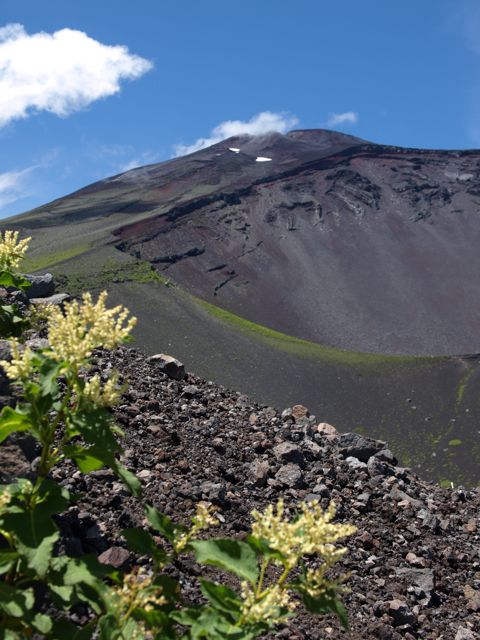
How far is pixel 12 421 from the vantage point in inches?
92.7

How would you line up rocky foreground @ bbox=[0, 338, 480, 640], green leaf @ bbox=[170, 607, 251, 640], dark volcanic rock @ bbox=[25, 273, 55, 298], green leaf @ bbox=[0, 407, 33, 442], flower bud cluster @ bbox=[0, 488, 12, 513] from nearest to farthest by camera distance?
green leaf @ bbox=[170, 607, 251, 640] → flower bud cluster @ bbox=[0, 488, 12, 513] → green leaf @ bbox=[0, 407, 33, 442] → rocky foreground @ bbox=[0, 338, 480, 640] → dark volcanic rock @ bbox=[25, 273, 55, 298]

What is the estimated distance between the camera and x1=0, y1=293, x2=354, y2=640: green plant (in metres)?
2.06

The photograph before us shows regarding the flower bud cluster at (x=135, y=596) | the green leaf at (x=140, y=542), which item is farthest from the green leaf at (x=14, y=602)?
the green leaf at (x=140, y=542)

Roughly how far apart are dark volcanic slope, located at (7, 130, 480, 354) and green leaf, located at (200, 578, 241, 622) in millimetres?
50149

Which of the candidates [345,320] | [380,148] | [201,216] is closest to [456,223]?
[380,148]

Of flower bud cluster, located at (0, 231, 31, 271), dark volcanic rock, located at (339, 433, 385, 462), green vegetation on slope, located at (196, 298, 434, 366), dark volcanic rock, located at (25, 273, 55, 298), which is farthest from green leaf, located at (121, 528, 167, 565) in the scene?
green vegetation on slope, located at (196, 298, 434, 366)

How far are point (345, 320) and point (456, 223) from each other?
30.4m

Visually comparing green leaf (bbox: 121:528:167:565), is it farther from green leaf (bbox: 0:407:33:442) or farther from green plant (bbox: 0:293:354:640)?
green leaf (bbox: 0:407:33:442)

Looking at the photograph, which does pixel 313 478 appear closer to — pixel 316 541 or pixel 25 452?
pixel 25 452

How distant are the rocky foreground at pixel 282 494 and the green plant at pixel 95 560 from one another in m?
1.42

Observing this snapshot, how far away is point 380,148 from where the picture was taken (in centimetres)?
9050

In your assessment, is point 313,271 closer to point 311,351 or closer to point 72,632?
point 311,351

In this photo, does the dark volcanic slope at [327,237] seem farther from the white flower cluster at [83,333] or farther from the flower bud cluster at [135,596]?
the flower bud cluster at [135,596]

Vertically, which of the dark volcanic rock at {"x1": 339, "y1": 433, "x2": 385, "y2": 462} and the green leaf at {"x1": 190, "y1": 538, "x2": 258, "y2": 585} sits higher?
the green leaf at {"x1": 190, "y1": 538, "x2": 258, "y2": 585}
